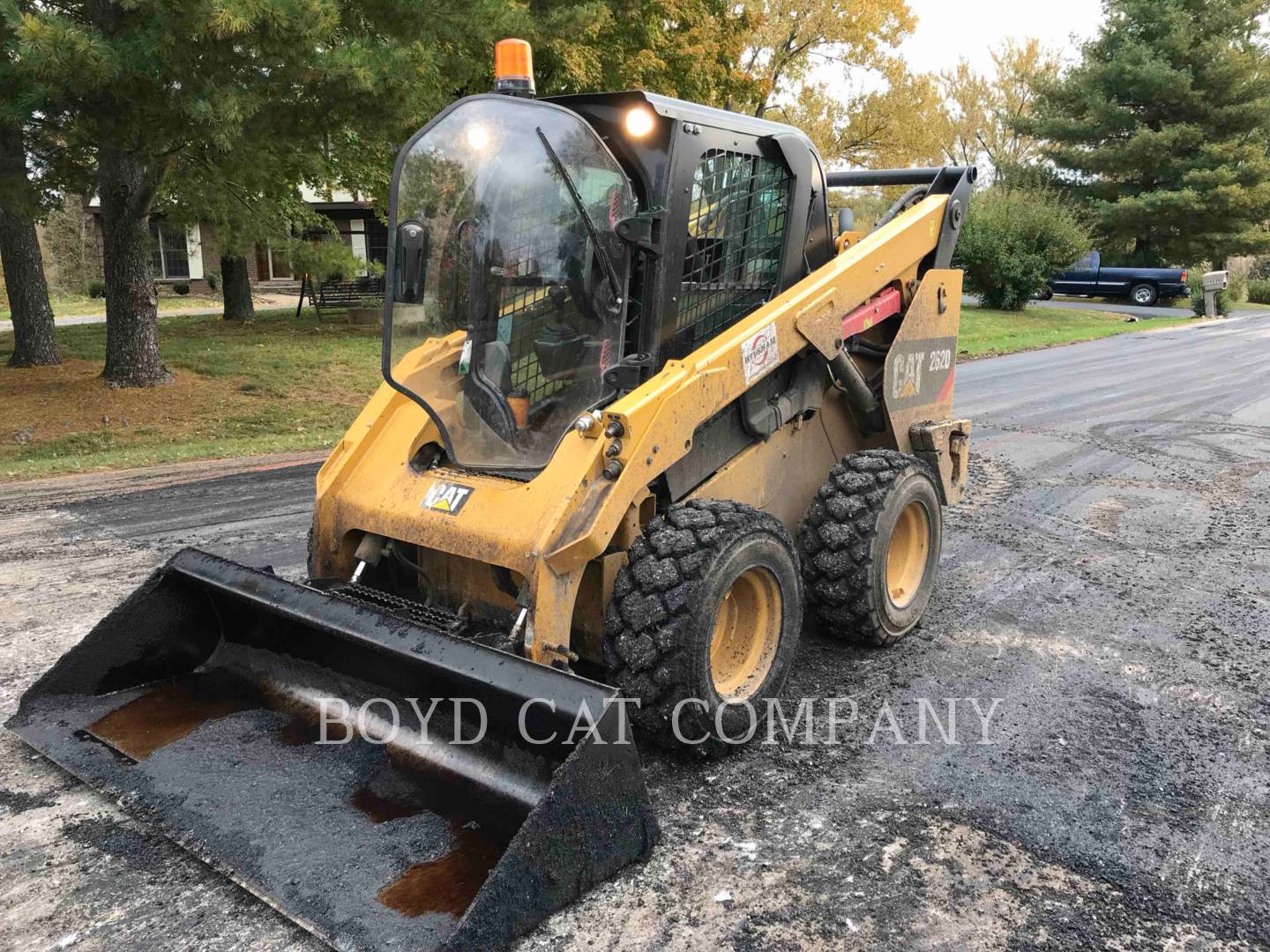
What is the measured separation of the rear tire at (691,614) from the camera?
10.1 ft

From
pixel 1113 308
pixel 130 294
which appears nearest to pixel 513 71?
pixel 130 294

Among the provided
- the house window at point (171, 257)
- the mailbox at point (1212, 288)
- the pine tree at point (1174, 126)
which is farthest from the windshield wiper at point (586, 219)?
the house window at point (171, 257)

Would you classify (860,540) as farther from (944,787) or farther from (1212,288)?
(1212,288)

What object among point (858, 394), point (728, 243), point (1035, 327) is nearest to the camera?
point (728, 243)

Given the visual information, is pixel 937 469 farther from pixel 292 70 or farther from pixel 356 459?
pixel 292 70

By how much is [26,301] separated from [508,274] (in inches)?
482

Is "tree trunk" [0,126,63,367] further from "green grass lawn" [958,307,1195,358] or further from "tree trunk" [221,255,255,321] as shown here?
"green grass lawn" [958,307,1195,358]

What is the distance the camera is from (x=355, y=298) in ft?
74.5

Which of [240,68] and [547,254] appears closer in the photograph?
[547,254]

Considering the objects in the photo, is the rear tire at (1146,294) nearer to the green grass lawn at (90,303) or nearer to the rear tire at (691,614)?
the green grass lawn at (90,303)

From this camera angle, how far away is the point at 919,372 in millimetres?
4844

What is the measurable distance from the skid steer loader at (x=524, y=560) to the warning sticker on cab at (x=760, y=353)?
2 centimetres

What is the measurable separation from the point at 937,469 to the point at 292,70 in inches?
237

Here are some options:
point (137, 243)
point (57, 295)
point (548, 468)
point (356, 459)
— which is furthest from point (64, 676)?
point (57, 295)
